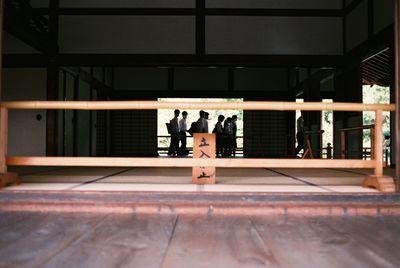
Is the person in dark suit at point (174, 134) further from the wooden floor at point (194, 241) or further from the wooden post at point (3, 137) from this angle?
the wooden floor at point (194, 241)

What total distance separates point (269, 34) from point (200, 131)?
108 inches

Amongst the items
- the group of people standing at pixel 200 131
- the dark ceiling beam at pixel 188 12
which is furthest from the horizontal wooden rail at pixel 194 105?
the group of people standing at pixel 200 131

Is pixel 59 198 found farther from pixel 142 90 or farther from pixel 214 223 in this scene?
pixel 142 90

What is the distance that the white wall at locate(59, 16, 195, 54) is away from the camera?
19.7 feet

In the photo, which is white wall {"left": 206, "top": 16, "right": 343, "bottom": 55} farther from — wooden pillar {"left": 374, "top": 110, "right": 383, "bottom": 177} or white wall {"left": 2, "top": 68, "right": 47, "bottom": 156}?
wooden pillar {"left": 374, "top": 110, "right": 383, "bottom": 177}

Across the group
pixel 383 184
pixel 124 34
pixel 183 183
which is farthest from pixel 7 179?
pixel 124 34

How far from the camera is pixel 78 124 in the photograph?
25.2ft

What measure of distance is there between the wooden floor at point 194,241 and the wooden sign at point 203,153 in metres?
0.64

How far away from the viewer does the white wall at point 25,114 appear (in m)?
6.36

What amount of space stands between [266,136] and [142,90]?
377cm

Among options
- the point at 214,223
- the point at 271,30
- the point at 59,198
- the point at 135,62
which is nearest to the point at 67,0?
the point at 135,62

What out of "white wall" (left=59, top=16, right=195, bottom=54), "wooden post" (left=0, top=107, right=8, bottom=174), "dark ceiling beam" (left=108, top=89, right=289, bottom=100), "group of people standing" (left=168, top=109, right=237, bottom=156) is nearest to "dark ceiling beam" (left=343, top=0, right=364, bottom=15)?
"white wall" (left=59, top=16, right=195, bottom=54)

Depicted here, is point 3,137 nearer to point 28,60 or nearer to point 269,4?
point 28,60

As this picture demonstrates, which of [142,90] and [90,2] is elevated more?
[90,2]
